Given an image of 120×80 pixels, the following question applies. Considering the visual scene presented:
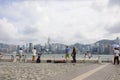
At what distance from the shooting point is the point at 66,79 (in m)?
15.9

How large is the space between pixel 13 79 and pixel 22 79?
1.39 feet

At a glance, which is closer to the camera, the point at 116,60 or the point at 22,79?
the point at 22,79

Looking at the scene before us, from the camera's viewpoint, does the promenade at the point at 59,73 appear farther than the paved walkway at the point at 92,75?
Yes

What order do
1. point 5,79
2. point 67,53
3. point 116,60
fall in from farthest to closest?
point 67,53
point 116,60
point 5,79

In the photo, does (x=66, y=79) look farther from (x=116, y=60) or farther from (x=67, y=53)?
(x=67, y=53)

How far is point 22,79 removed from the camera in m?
15.9

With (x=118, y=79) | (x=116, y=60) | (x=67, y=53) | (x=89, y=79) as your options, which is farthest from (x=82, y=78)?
(x=67, y=53)

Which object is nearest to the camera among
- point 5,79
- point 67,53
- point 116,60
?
point 5,79

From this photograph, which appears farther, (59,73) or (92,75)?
(59,73)

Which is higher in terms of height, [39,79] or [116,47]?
[116,47]

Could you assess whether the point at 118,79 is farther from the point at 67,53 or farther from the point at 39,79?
the point at 67,53

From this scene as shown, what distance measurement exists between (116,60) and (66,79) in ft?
61.2

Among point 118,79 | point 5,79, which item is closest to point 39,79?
point 5,79

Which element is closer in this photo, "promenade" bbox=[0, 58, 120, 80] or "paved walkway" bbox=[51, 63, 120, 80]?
"paved walkway" bbox=[51, 63, 120, 80]
